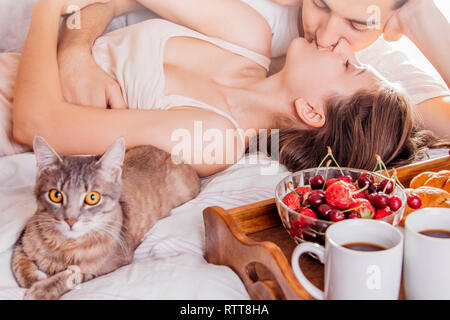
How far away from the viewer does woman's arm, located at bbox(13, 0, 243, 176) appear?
112 centimetres

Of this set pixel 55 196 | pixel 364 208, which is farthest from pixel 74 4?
pixel 364 208

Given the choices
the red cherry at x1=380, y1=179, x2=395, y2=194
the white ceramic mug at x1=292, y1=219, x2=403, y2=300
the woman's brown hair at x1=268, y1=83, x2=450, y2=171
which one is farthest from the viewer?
the woman's brown hair at x1=268, y1=83, x2=450, y2=171

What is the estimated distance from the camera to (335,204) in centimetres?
96

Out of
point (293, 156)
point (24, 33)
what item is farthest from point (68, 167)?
point (293, 156)

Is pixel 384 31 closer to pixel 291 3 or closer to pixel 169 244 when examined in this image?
A: pixel 291 3

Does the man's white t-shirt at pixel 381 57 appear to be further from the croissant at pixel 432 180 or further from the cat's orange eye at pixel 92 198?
the cat's orange eye at pixel 92 198

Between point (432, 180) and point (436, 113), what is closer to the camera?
point (432, 180)

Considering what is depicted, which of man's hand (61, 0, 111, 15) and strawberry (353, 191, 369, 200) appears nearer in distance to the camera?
strawberry (353, 191, 369, 200)

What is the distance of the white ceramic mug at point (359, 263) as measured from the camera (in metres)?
0.74

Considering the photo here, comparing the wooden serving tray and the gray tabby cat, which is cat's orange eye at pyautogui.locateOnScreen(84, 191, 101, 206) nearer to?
the gray tabby cat

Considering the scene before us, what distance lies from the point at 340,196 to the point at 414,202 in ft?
0.62

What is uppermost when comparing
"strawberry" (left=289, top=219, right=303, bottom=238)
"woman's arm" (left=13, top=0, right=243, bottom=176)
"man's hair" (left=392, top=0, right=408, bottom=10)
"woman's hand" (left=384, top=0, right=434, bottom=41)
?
"man's hair" (left=392, top=0, right=408, bottom=10)

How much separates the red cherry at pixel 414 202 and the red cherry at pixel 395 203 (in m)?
0.07

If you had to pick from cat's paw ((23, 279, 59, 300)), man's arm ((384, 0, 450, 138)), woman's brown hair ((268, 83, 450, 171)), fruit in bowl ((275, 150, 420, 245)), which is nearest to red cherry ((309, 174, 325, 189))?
fruit in bowl ((275, 150, 420, 245))
